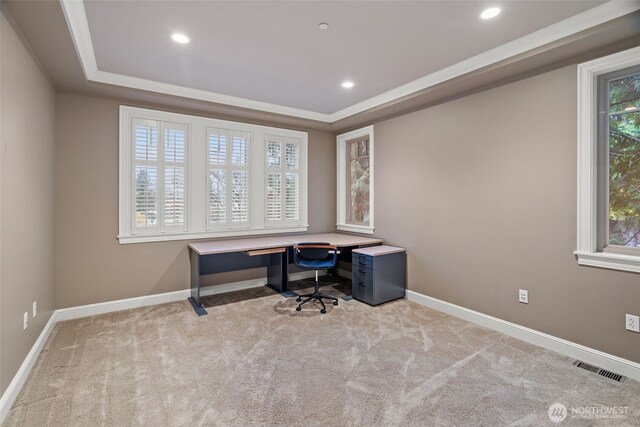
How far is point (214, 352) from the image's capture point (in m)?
2.83

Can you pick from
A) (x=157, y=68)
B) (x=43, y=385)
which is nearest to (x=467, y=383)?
(x=43, y=385)

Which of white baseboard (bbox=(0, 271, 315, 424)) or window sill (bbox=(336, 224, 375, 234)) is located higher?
window sill (bbox=(336, 224, 375, 234))

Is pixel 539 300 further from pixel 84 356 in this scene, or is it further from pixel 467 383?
pixel 84 356

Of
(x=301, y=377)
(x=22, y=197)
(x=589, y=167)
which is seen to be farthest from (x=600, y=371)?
(x=22, y=197)

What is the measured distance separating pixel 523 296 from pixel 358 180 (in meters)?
3.08

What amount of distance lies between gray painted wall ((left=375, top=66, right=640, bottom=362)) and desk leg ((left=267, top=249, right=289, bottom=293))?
5.55ft

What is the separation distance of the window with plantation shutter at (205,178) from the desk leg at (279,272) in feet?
1.67

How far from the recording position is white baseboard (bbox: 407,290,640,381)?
2.48 m

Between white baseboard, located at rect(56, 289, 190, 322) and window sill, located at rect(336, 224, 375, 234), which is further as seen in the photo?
window sill, located at rect(336, 224, 375, 234)

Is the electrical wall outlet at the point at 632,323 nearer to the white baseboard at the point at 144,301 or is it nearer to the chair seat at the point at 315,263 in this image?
the chair seat at the point at 315,263

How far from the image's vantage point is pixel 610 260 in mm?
2543

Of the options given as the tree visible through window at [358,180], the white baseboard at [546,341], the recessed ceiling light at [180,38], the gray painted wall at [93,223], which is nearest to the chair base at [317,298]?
the white baseboard at [546,341]

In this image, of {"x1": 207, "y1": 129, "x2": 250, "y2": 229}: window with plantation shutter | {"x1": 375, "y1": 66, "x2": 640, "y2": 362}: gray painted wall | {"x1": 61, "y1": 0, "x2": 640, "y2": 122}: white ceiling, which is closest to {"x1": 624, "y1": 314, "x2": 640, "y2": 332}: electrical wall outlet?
{"x1": 375, "y1": 66, "x2": 640, "y2": 362}: gray painted wall

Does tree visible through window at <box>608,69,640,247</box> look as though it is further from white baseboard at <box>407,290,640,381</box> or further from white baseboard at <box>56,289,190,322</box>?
white baseboard at <box>56,289,190,322</box>
